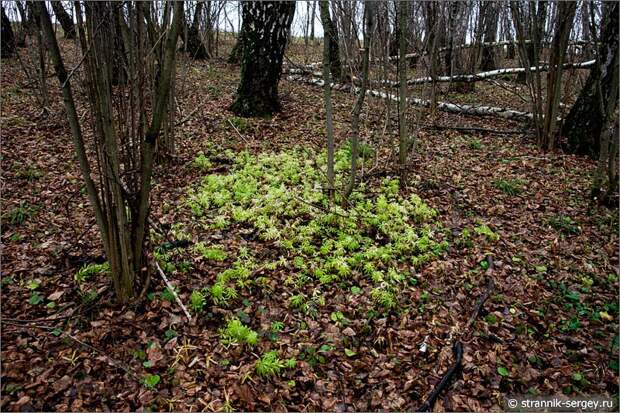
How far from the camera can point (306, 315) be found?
3.52 metres

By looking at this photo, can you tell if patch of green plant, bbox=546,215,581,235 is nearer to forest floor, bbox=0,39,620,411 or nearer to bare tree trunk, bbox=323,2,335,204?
forest floor, bbox=0,39,620,411

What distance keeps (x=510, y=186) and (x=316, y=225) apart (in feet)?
10.0

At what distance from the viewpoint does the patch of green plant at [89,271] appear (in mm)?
3506

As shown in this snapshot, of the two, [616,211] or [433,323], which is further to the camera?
[616,211]

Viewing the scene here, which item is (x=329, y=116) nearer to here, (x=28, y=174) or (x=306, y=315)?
(x=306, y=315)

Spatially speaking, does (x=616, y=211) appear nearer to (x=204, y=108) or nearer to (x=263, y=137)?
(x=263, y=137)

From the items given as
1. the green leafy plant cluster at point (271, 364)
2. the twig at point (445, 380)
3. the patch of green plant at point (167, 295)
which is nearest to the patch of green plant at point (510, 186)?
the twig at point (445, 380)

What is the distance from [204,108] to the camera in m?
8.27

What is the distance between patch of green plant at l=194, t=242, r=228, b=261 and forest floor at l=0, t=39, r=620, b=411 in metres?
0.02

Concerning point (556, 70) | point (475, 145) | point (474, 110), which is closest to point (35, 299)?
point (475, 145)

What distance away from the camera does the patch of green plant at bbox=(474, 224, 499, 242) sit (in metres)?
4.59

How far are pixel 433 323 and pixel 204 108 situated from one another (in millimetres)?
6537

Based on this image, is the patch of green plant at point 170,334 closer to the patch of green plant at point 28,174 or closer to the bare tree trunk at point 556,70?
the patch of green plant at point 28,174

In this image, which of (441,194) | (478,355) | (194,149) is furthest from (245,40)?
(478,355)
